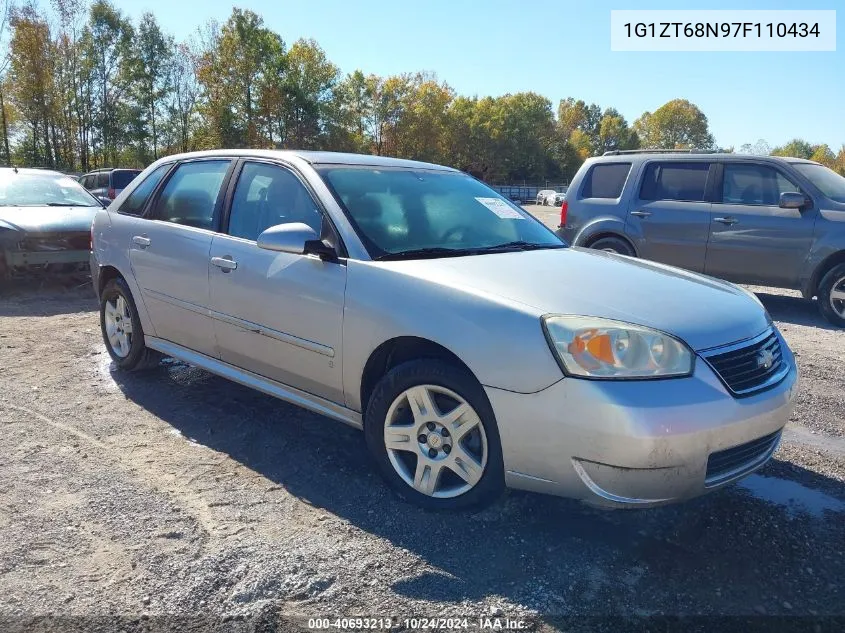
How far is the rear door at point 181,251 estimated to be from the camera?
4133mm

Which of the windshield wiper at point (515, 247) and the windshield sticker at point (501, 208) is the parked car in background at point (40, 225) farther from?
the windshield wiper at point (515, 247)

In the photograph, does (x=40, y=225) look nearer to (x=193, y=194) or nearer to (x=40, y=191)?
(x=40, y=191)

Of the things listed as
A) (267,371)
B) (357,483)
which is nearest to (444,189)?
(267,371)

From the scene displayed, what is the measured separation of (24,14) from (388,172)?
41.8 metres

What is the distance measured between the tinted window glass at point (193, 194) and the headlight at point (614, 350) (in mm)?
2481

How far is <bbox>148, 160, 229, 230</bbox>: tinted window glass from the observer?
426cm

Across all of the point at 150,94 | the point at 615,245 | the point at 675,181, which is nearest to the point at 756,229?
the point at 675,181

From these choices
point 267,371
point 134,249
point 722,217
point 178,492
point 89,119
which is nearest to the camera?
point 178,492

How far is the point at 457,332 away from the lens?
2.84 m

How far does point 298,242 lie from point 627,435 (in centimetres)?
182

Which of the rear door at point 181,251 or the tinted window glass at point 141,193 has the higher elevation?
the tinted window glass at point 141,193

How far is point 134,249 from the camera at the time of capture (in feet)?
15.4

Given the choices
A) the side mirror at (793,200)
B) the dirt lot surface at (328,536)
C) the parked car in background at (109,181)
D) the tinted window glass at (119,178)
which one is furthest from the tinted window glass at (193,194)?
the tinted window glass at (119,178)

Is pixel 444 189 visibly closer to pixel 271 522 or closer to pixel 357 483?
pixel 357 483
